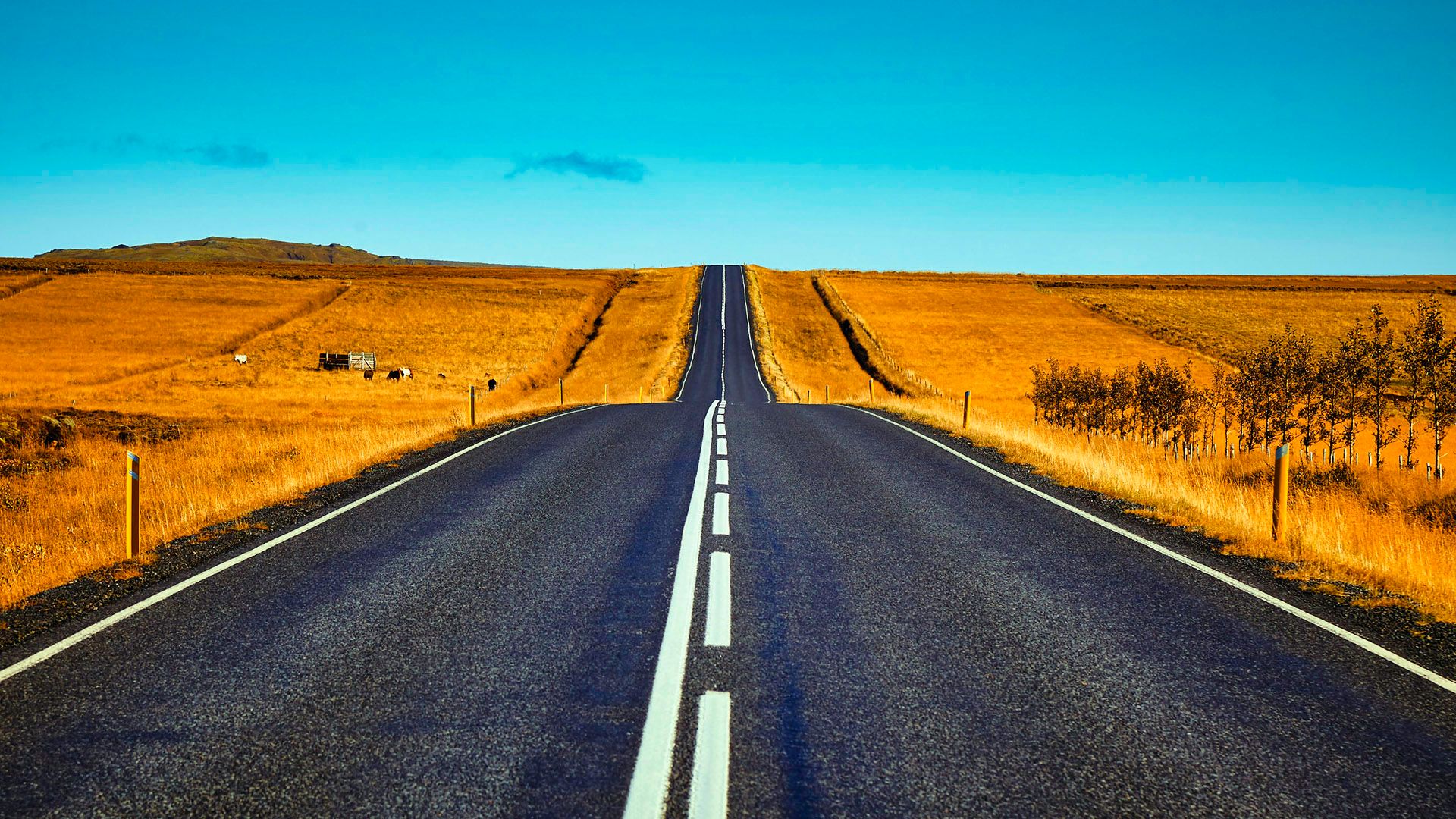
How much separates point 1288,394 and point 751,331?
4930 centimetres

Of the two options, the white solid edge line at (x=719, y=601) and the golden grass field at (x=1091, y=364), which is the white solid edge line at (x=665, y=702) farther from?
the golden grass field at (x=1091, y=364)

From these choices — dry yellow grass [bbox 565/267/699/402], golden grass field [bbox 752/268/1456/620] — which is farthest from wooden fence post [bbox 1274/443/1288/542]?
dry yellow grass [bbox 565/267/699/402]

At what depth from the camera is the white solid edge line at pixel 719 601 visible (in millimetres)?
4750

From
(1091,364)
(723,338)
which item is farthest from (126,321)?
(1091,364)

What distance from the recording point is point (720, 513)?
8.30 meters

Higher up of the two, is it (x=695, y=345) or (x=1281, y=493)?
(x=695, y=345)

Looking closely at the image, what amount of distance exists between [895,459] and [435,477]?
665 centimetres

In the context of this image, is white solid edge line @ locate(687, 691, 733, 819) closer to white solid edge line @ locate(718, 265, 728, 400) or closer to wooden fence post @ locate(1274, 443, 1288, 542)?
wooden fence post @ locate(1274, 443, 1288, 542)

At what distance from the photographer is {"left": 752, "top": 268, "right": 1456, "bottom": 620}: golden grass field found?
23.8 feet

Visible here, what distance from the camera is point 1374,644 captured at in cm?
480

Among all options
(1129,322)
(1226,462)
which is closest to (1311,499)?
(1226,462)

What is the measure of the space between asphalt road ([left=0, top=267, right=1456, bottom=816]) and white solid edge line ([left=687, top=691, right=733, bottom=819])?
0.6 inches

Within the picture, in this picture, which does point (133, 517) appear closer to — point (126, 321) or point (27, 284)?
point (126, 321)

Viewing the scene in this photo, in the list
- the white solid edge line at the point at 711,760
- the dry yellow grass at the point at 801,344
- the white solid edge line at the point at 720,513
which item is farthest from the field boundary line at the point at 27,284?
the white solid edge line at the point at 711,760
